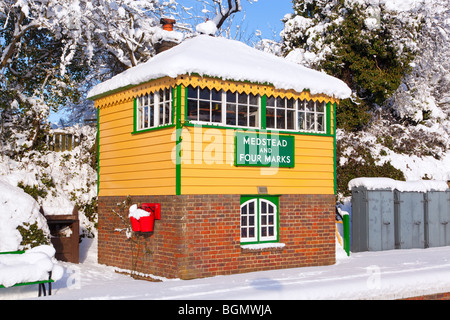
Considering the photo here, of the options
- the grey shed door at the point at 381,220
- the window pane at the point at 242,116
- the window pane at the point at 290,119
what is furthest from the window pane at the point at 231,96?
the grey shed door at the point at 381,220

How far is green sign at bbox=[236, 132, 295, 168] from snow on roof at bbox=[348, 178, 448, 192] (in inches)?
151

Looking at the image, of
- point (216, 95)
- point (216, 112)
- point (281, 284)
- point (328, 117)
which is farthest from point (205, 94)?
point (281, 284)

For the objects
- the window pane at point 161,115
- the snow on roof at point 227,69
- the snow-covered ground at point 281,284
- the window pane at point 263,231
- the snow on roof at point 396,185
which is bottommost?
the snow-covered ground at point 281,284

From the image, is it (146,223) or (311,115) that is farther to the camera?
(311,115)

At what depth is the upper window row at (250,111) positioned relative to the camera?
12.1 m

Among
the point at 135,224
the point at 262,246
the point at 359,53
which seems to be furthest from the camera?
the point at 359,53

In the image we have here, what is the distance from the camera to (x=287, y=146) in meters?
13.2

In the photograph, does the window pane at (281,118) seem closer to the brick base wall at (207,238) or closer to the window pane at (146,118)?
the brick base wall at (207,238)

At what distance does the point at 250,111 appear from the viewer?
12977 millimetres

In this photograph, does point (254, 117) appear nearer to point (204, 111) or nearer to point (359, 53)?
point (204, 111)

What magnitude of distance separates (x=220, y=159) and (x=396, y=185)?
22.5 feet

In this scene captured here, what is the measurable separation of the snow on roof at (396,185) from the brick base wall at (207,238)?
2551 mm

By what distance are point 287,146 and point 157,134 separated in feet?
9.51
